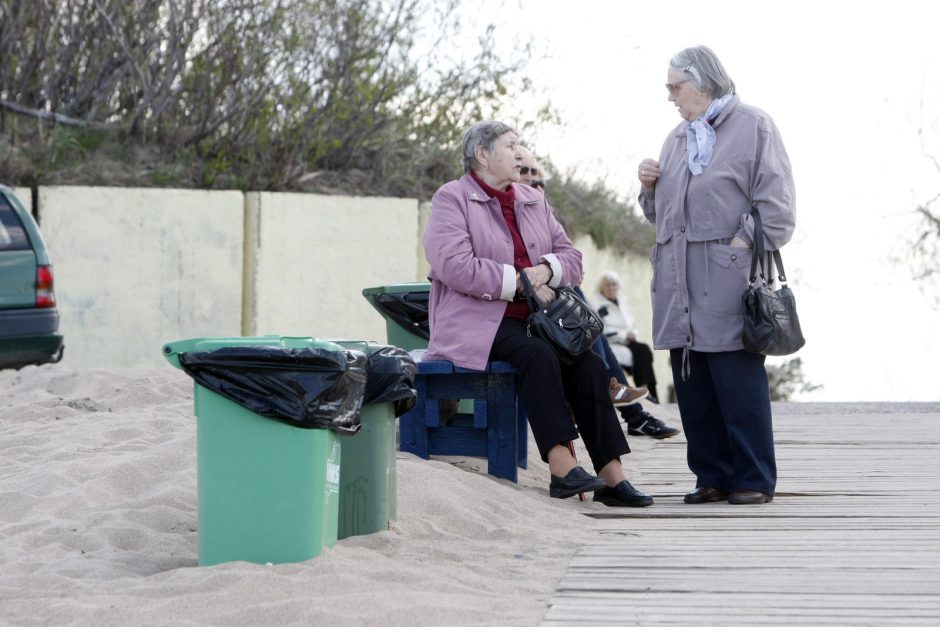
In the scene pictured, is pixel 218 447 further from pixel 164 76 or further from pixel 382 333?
pixel 164 76

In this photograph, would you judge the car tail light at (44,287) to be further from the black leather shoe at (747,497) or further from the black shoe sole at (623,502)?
the black leather shoe at (747,497)

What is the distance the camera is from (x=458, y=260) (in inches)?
249

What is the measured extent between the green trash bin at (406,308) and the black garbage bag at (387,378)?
2984 mm

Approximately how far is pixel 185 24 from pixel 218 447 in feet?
39.5

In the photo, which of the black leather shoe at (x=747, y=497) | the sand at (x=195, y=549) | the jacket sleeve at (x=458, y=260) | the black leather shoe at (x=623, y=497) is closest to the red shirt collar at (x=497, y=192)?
the jacket sleeve at (x=458, y=260)

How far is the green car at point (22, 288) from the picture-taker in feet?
35.6

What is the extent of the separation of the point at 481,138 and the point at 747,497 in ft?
6.66

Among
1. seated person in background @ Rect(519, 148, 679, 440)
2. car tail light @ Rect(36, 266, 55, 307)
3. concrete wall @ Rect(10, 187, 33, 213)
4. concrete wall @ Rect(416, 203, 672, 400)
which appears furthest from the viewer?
concrete wall @ Rect(416, 203, 672, 400)

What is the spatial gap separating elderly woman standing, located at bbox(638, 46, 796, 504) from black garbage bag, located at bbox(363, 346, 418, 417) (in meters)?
1.59

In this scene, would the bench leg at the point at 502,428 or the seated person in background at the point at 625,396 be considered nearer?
the bench leg at the point at 502,428

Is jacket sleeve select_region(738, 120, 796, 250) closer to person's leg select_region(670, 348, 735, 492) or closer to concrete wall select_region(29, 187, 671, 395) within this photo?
person's leg select_region(670, 348, 735, 492)

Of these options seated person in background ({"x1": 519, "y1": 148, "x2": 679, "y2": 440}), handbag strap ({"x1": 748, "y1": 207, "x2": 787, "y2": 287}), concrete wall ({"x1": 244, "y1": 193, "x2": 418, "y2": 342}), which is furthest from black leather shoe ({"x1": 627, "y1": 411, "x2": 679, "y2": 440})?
concrete wall ({"x1": 244, "y1": 193, "x2": 418, "y2": 342})

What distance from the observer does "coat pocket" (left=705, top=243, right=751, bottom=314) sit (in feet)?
20.0

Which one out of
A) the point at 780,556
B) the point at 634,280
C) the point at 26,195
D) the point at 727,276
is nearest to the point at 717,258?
the point at 727,276
